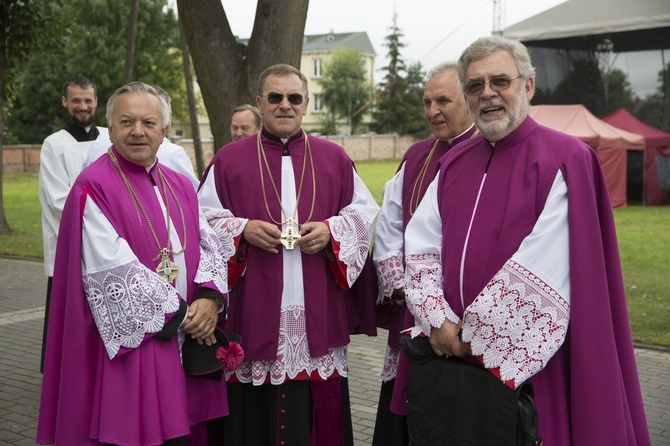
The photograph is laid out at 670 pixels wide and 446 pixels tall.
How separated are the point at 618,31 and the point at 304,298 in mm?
20680

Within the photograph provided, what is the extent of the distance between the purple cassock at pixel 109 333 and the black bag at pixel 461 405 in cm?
108

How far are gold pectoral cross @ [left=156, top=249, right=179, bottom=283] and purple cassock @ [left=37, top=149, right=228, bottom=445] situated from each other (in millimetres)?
36

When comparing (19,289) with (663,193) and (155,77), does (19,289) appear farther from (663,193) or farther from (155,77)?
(155,77)

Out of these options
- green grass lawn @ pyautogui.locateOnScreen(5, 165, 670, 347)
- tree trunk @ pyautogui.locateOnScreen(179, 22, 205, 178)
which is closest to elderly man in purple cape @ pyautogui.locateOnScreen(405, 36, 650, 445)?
green grass lawn @ pyautogui.locateOnScreen(5, 165, 670, 347)

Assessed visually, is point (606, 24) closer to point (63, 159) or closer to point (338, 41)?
point (63, 159)

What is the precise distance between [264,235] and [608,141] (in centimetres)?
1877

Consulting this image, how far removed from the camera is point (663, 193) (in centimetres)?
2233

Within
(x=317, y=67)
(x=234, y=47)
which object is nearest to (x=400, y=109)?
(x=317, y=67)

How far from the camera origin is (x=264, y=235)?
409cm

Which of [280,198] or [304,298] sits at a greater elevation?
[280,198]

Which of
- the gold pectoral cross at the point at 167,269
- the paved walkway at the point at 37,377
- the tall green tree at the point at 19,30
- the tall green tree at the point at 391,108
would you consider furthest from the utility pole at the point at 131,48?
the tall green tree at the point at 391,108

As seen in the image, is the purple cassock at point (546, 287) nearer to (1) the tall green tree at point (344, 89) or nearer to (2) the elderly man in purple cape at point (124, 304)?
(2) the elderly man in purple cape at point (124, 304)

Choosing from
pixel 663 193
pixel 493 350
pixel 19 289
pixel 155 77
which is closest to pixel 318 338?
pixel 493 350

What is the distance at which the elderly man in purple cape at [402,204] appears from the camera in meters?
4.21
